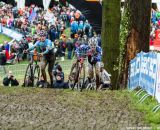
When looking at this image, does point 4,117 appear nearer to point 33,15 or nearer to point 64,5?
point 33,15

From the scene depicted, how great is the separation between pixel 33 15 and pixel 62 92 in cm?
2575

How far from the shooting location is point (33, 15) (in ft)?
130

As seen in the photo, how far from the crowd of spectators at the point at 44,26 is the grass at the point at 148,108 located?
50.8ft

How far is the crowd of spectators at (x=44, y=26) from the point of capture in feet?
99.6

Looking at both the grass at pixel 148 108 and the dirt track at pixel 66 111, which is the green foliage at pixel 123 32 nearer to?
the dirt track at pixel 66 111

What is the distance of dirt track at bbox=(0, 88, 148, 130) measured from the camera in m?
9.68

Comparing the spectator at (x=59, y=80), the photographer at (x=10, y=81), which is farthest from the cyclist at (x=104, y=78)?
the photographer at (x=10, y=81)

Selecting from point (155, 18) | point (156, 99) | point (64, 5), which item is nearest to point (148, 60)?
point (156, 99)

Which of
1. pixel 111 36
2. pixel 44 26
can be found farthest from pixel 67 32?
pixel 111 36

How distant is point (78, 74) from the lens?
15.9m

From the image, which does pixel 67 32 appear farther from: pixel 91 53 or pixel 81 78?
pixel 91 53

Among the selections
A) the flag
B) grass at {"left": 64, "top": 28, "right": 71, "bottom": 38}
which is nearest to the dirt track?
the flag

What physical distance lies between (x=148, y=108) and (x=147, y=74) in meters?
1.67

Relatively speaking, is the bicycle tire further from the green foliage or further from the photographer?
the photographer
